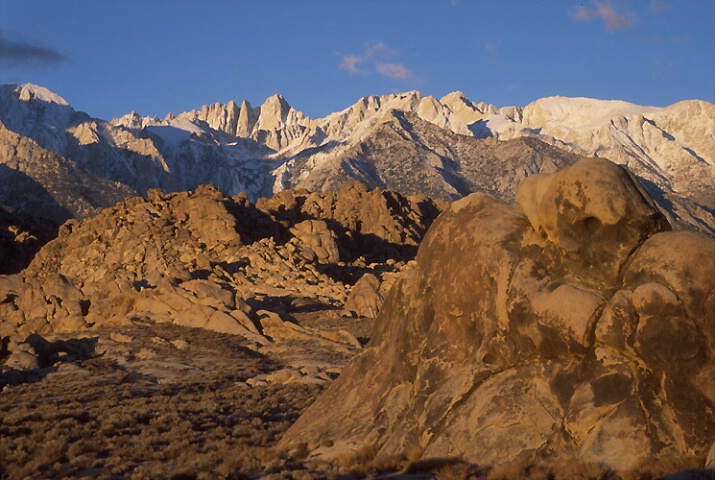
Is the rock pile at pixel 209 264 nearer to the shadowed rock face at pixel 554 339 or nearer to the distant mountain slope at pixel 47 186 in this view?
the shadowed rock face at pixel 554 339

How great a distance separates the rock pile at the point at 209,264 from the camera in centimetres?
3941

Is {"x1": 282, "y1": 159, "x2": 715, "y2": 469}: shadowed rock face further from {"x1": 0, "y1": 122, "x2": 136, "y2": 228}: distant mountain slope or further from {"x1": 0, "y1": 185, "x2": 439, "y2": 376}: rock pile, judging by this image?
{"x1": 0, "y1": 122, "x2": 136, "y2": 228}: distant mountain slope

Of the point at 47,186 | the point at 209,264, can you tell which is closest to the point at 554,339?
the point at 209,264

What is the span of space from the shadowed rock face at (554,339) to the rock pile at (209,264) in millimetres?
21902

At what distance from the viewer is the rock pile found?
39.4 metres

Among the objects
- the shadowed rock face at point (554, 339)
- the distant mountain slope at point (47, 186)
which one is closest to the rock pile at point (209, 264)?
the shadowed rock face at point (554, 339)

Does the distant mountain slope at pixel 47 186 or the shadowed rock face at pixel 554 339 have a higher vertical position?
the distant mountain slope at pixel 47 186

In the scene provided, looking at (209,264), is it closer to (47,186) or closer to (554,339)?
(554,339)

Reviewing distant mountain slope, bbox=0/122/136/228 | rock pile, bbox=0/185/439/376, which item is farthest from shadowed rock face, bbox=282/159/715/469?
distant mountain slope, bbox=0/122/136/228

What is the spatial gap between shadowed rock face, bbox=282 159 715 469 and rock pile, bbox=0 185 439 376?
71.9ft

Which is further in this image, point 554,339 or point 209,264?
point 209,264

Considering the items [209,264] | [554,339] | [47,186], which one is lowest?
[554,339]

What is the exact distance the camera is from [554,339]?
37.4 ft

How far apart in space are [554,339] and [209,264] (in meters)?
46.2
